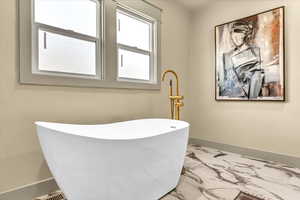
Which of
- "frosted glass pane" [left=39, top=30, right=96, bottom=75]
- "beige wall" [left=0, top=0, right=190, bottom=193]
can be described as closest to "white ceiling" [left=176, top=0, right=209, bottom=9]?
"frosted glass pane" [left=39, top=30, right=96, bottom=75]

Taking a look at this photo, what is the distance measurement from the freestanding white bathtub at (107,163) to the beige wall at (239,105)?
166 cm

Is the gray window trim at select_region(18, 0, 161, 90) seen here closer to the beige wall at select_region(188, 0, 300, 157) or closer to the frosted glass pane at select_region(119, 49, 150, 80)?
the frosted glass pane at select_region(119, 49, 150, 80)

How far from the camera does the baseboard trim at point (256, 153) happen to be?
205 cm

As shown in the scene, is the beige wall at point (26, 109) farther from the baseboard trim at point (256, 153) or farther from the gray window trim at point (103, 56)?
the baseboard trim at point (256, 153)

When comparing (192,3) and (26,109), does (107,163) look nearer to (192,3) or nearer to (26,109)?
(26,109)

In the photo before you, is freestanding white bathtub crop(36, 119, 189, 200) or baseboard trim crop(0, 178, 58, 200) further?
baseboard trim crop(0, 178, 58, 200)

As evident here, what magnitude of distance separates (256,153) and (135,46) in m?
2.38

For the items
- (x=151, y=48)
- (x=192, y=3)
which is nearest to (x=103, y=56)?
(x=151, y=48)

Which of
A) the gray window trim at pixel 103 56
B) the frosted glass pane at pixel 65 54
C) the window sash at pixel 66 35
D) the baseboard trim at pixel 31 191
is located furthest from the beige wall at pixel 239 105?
the baseboard trim at pixel 31 191

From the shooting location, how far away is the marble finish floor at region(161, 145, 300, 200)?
4.69ft

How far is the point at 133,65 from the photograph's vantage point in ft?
7.80

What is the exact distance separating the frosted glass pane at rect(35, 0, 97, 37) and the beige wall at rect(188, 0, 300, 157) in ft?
6.23

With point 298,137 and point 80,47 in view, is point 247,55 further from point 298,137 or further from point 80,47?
point 80,47

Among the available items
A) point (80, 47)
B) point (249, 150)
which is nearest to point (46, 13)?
point (80, 47)
